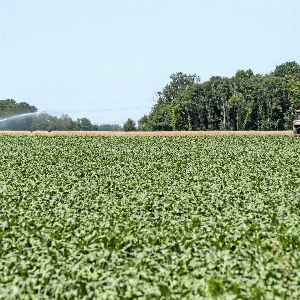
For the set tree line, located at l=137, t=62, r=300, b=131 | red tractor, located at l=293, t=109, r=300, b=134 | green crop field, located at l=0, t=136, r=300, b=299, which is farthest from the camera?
tree line, located at l=137, t=62, r=300, b=131

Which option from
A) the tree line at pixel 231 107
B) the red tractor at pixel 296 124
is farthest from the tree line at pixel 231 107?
the red tractor at pixel 296 124

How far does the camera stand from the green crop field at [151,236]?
27.5ft

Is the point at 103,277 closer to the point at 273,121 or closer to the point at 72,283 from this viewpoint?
the point at 72,283

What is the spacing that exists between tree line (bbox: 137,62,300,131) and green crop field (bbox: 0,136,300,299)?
348 feet

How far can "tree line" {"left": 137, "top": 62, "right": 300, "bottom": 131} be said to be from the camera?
422 feet

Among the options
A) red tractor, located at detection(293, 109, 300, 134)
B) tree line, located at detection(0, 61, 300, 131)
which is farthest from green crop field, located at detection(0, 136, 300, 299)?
tree line, located at detection(0, 61, 300, 131)

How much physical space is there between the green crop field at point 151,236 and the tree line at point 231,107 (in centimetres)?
10601

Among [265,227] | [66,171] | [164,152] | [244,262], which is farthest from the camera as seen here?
[164,152]

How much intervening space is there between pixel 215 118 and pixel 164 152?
102 m

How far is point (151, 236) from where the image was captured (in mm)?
11453

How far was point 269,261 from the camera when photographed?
968 centimetres

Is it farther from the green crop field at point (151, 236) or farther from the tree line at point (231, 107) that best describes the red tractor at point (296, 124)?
the tree line at point (231, 107)

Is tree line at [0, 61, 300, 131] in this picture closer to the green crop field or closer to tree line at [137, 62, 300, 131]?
tree line at [137, 62, 300, 131]

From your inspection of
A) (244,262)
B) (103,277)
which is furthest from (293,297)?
(103,277)
